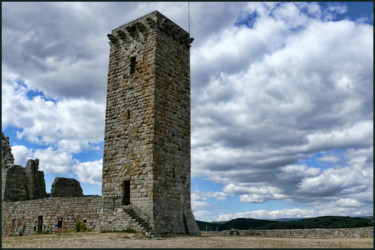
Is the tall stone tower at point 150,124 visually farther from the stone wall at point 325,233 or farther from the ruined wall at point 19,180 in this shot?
the ruined wall at point 19,180

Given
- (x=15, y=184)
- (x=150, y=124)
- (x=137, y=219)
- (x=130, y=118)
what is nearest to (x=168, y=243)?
(x=137, y=219)

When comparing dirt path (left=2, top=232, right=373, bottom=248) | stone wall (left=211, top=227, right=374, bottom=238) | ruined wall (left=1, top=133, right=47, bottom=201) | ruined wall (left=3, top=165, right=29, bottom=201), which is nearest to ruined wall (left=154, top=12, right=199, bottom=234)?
dirt path (left=2, top=232, right=373, bottom=248)

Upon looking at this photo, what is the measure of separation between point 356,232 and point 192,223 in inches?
329

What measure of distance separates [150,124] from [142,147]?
1.18 meters

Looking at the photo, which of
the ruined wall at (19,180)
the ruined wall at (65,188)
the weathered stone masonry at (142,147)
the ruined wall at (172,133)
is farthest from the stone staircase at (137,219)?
the ruined wall at (19,180)

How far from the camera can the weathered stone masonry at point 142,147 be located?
17031 mm

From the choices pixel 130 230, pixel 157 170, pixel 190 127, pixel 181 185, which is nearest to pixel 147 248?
pixel 130 230

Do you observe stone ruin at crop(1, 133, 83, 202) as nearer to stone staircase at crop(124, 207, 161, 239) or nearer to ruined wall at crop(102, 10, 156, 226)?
ruined wall at crop(102, 10, 156, 226)

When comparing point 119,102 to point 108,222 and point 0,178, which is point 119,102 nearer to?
point 108,222

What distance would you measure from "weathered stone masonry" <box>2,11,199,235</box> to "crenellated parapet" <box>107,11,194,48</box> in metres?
0.05

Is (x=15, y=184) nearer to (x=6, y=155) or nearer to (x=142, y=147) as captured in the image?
(x=6, y=155)

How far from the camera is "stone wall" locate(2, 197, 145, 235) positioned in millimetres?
16828

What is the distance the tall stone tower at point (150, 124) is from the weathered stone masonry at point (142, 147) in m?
0.05

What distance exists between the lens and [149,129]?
17531mm
